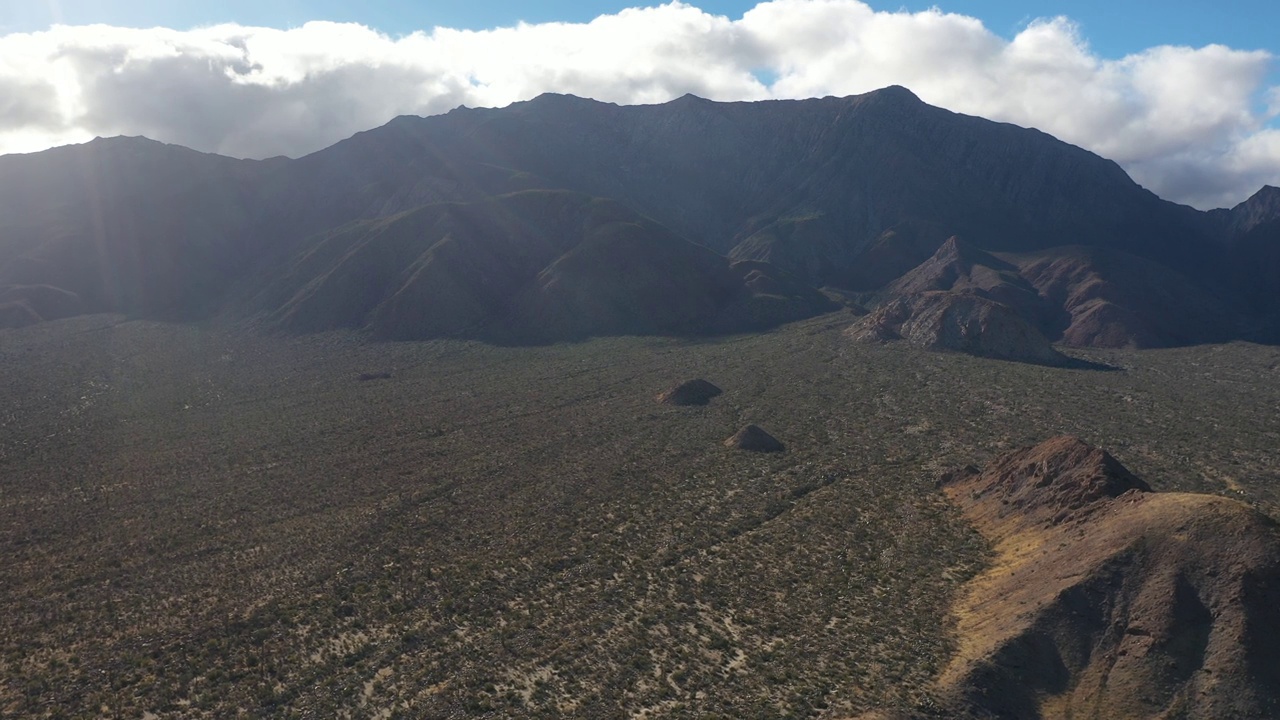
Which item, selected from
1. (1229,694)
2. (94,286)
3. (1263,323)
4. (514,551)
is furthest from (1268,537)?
(94,286)

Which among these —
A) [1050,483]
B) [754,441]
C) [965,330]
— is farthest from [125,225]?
[1050,483]

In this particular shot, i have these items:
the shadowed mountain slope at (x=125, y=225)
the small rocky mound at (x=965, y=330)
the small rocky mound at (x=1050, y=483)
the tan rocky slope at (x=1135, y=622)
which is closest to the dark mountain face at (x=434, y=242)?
the shadowed mountain slope at (x=125, y=225)

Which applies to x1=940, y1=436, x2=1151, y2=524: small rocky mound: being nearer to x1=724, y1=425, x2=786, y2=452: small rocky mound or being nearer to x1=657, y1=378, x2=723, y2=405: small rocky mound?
x1=724, y1=425, x2=786, y2=452: small rocky mound

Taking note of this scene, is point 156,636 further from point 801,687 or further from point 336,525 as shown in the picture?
point 801,687

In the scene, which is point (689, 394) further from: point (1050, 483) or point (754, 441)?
point (1050, 483)

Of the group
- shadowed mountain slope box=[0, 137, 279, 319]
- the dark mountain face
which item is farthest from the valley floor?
shadowed mountain slope box=[0, 137, 279, 319]

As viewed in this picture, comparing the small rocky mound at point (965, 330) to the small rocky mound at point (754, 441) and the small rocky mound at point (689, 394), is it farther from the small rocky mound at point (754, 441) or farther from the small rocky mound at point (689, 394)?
the small rocky mound at point (754, 441)
